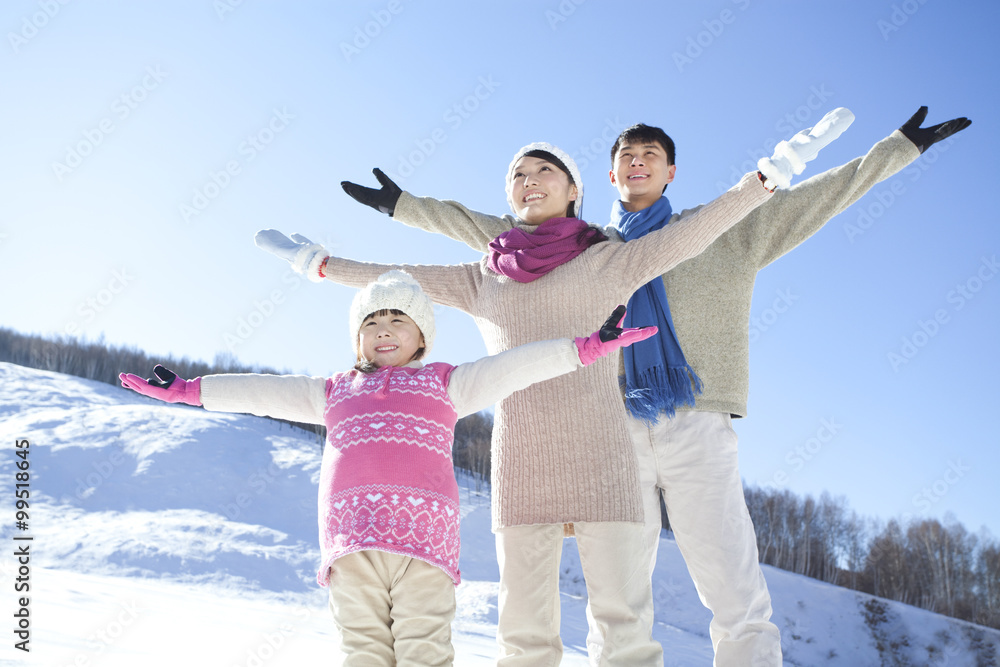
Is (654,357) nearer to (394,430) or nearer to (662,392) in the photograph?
(662,392)

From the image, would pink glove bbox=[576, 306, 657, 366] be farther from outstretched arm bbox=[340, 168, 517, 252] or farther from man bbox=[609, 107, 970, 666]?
outstretched arm bbox=[340, 168, 517, 252]

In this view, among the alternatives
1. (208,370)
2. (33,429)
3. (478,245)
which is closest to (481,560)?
(33,429)

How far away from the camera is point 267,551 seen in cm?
1435

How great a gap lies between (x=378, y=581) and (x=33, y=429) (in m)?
21.2

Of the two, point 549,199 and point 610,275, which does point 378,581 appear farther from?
point 549,199

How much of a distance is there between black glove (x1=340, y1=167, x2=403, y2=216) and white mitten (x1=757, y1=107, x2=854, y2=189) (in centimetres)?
156

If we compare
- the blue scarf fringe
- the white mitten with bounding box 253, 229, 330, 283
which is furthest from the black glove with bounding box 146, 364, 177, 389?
the blue scarf fringe

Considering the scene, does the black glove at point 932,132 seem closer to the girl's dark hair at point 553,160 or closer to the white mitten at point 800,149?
the white mitten at point 800,149

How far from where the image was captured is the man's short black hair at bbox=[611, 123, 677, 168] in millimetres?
3182

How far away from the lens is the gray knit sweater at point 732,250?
9.43 ft

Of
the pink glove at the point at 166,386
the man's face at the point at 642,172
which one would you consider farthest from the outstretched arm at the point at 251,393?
the man's face at the point at 642,172

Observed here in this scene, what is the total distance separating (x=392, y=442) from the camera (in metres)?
2.15

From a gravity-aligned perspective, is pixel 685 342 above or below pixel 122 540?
above

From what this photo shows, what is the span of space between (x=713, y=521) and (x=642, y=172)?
150 centimetres
